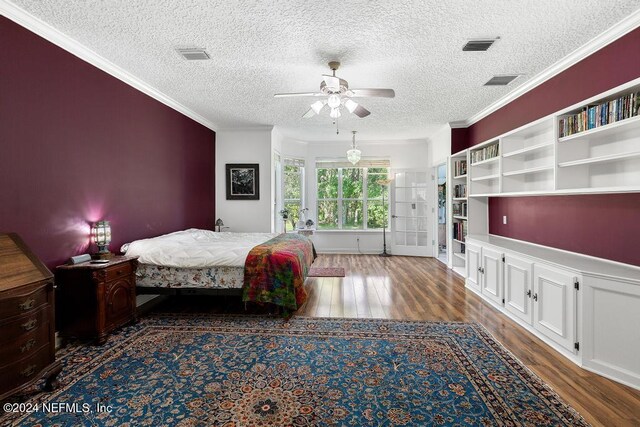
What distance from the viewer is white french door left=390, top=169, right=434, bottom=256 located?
6.92 meters

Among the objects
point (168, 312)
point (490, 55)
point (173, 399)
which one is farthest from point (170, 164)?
point (490, 55)

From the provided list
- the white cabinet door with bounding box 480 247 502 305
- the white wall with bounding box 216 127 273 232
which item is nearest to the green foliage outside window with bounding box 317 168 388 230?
the white wall with bounding box 216 127 273 232

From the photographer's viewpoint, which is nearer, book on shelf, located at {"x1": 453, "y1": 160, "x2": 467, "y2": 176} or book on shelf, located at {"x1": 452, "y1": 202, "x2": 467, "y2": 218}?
book on shelf, located at {"x1": 453, "y1": 160, "x2": 467, "y2": 176}

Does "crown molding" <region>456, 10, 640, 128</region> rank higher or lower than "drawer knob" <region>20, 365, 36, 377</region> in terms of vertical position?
higher

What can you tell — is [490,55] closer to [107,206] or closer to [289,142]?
[107,206]

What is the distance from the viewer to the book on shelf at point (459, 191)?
17.5 ft

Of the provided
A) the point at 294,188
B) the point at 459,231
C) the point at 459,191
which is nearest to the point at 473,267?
the point at 459,231

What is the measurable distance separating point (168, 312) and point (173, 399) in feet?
5.96

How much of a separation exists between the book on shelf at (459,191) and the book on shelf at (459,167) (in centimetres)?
23

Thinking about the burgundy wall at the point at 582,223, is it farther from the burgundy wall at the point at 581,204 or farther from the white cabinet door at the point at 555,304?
the white cabinet door at the point at 555,304

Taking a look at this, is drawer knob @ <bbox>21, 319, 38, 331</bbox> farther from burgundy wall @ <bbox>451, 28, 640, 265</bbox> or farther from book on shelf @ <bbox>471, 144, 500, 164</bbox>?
book on shelf @ <bbox>471, 144, 500, 164</bbox>

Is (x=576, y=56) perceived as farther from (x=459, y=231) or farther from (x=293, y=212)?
(x=293, y=212)

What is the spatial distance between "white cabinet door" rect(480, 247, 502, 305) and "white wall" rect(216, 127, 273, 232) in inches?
146

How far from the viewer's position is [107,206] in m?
3.26
